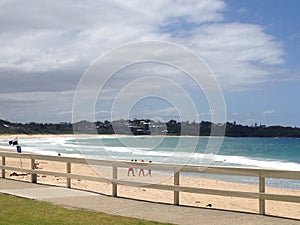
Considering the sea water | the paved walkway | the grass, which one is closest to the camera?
the grass

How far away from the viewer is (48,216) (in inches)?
338

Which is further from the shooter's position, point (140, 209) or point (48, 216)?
point (140, 209)

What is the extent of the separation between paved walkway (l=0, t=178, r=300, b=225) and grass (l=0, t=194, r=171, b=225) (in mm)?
408

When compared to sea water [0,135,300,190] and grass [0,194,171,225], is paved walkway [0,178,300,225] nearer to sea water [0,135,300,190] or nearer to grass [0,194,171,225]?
grass [0,194,171,225]

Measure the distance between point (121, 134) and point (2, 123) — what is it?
153 m

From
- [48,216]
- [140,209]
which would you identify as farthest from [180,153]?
[48,216]

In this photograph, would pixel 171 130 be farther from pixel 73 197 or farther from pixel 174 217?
pixel 174 217

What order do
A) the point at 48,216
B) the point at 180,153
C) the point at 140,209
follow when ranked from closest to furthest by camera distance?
the point at 48,216
the point at 140,209
the point at 180,153

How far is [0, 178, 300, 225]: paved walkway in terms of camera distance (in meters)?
8.46

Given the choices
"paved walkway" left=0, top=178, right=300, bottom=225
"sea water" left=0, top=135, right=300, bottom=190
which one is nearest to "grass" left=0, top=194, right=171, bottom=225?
"paved walkway" left=0, top=178, right=300, bottom=225

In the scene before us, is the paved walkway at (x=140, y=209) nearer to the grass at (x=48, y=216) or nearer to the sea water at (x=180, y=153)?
the grass at (x=48, y=216)

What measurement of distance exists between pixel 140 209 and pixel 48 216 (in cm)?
184

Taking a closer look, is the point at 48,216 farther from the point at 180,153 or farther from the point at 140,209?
the point at 180,153

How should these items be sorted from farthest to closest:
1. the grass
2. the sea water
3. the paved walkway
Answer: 1. the sea water
2. the paved walkway
3. the grass
